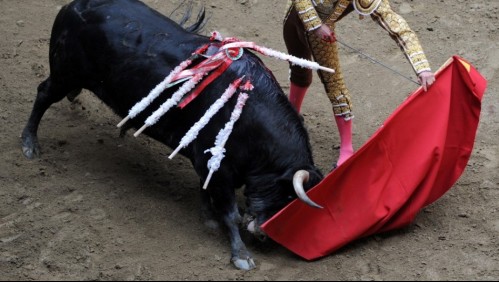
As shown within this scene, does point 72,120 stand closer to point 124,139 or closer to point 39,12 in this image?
point 124,139

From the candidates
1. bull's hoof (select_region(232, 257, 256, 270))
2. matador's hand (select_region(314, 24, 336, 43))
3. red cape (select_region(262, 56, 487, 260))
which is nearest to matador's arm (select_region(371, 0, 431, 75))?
red cape (select_region(262, 56, 487, 260))

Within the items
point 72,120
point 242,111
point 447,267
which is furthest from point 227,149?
point 72,120

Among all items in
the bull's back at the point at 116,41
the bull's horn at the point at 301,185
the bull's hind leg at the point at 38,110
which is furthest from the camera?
the bull's hind leg at the point at 38,110

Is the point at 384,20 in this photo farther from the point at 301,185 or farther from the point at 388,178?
the point at 301,185

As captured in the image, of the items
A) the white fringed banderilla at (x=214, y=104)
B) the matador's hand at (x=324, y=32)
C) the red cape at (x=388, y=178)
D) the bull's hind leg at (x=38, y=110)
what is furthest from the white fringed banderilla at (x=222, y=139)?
the bull's hind leg at (x=38, y=110)

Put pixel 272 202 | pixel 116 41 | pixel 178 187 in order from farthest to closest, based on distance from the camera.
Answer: pixel 178 187
pixel 116 41
pixel 272 202

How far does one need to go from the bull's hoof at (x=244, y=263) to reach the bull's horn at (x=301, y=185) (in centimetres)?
53

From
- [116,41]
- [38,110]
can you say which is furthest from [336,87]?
[38,110]

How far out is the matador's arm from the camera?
4.57m

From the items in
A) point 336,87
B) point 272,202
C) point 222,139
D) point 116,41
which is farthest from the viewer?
point 336,87

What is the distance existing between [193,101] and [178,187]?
2.54ft

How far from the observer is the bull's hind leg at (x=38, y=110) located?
546cm

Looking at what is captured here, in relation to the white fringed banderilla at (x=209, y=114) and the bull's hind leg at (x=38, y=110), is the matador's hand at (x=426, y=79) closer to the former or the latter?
the white fringed banderilla at (x=209, y=114)

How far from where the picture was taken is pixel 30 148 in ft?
18.0
